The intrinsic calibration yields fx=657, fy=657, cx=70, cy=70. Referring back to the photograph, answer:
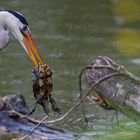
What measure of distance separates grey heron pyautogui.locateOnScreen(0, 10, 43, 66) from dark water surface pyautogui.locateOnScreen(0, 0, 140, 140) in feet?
2.37

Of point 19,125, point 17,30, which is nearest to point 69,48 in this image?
point 17,30

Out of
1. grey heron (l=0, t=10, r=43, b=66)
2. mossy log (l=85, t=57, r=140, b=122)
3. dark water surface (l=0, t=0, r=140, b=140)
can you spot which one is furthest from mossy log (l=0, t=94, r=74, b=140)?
grey heron (l=0, t=10, r=43, b=66)

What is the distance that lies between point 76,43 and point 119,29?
91cm

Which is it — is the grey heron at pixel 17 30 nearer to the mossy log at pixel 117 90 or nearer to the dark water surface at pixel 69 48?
the dark water surface at pixel 69 48

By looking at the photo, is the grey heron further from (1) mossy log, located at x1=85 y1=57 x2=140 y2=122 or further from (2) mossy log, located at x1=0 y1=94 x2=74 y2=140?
(1) mossy log, located at x1=85 y1=57 x2=140 y2=122

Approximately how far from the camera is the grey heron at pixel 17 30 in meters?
6.01

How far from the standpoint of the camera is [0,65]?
8.56m

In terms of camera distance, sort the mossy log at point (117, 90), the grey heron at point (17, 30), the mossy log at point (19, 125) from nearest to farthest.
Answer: the mossy log at point (117, 90) < the mossy log at point (19, 125) < the grey heron at point (17, 30)

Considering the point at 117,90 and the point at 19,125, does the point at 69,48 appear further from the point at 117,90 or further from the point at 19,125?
the point at 117,90

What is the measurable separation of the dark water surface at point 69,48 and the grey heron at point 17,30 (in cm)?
72

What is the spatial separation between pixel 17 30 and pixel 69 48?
10.5 feet

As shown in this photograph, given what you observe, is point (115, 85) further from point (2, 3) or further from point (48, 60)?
point (2, 3)

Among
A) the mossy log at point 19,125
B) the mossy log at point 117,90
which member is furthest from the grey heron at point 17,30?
the mossy log at point 117,90

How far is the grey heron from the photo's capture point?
601cm
